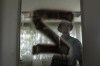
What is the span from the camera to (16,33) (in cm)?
114

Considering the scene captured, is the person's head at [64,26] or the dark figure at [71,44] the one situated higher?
the person's head at [64,26]

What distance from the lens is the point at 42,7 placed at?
118cm

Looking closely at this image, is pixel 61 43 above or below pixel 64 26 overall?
below

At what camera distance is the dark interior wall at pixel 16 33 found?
3.71 feet

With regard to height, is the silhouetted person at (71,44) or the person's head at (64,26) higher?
the person's head at (64,26)
